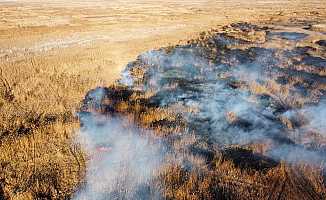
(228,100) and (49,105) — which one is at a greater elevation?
(49,105)

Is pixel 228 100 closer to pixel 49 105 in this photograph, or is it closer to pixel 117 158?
pixel 117 158

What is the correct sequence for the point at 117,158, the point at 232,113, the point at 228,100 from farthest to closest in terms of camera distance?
the point at 228,100
the point at 232,113
the point at 117,158

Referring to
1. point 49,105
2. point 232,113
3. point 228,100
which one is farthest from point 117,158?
point 228,100

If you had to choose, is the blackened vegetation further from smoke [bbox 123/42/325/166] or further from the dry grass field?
the dry grass field

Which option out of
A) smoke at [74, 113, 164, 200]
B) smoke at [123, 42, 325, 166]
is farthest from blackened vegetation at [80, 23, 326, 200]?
smoke at [74, 113, 164, 200]

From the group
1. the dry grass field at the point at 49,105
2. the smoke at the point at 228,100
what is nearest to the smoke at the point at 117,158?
the dry grass field at the point at 49,105

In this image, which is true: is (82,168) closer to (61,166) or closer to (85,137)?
(61,166)
